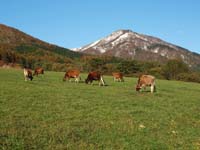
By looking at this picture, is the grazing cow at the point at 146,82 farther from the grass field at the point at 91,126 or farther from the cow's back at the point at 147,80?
the grass field at the point at 91,126

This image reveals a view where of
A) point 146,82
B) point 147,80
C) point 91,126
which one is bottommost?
point 91,126

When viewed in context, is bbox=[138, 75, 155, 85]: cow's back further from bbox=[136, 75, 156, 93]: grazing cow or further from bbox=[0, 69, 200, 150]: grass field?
bbox=[0, 69, 200, 150]: grass field

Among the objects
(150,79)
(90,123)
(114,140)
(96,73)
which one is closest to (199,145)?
(114,140)

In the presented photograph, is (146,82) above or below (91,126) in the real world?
above

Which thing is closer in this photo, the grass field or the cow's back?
the grass field

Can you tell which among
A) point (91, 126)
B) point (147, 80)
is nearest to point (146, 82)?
point (147, 80)

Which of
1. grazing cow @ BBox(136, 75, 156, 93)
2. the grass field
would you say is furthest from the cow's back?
the grass field

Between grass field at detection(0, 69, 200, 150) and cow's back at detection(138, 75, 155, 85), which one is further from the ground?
cow's back at detection(138, 75, 155, 85)

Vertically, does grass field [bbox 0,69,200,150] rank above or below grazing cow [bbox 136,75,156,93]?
below

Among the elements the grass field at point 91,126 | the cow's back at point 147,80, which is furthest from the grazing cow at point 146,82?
the grass field at point 91,126

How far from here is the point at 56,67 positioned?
10906 centimetres

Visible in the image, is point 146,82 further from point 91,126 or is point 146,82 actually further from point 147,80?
point 91,126

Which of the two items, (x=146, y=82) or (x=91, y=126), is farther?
(x=146, y=82)

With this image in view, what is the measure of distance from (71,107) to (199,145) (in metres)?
8.28
